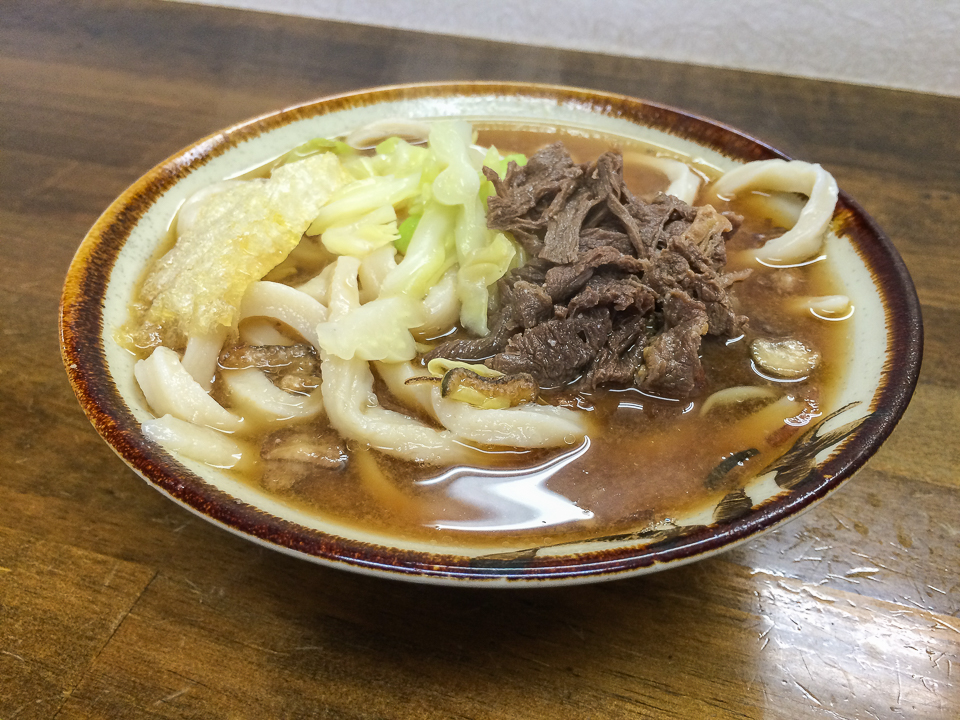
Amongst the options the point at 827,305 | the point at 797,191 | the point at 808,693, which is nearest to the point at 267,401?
the point at 808,693

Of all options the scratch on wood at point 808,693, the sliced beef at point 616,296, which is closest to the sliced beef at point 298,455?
the sliced beef at point 616,296

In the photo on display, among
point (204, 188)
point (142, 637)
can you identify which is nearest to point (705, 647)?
point (142, 637)

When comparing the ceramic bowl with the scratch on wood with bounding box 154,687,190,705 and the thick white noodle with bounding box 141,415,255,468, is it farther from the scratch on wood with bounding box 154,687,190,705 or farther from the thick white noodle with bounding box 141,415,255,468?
the scratch on wood with bounding box 154,687,190,705

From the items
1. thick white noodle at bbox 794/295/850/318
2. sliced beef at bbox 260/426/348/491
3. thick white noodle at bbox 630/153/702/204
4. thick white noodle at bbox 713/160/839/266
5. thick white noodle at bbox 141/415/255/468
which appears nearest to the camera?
thick white noodle at bbox 141/415/255/468

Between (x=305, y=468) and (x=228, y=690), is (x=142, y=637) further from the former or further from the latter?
(x=305, y=468)

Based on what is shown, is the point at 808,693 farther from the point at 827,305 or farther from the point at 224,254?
the point at 224,254

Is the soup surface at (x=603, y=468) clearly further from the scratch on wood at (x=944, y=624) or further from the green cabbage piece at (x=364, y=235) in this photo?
the scratch on wood at (x=944, y=624)

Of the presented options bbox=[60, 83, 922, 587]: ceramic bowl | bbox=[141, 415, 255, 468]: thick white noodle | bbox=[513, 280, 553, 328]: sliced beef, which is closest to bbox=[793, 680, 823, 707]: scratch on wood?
bbox=[60, 83, 922, 587]: ceramic bowl
